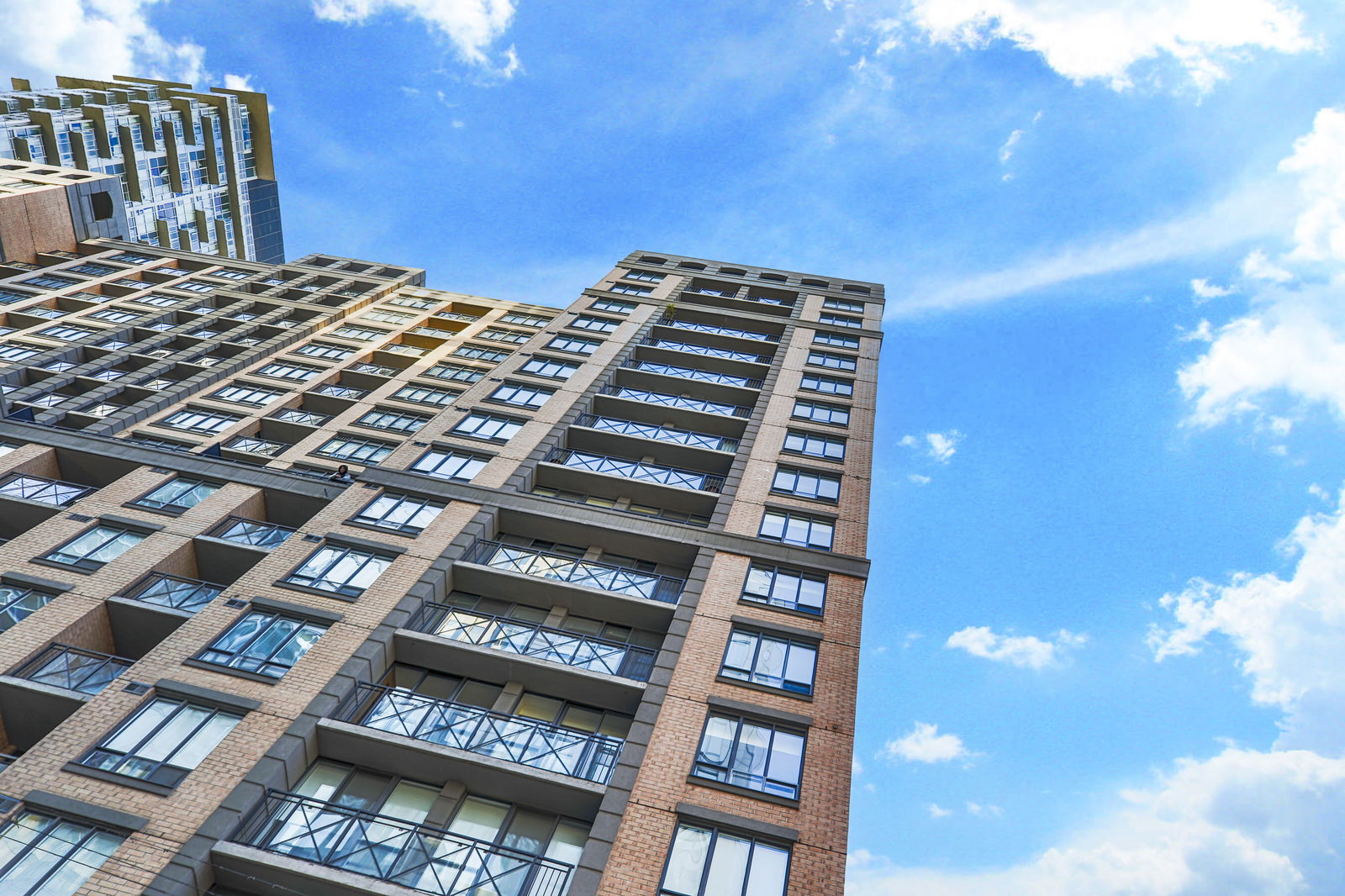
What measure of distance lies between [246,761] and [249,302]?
4155 centimetres

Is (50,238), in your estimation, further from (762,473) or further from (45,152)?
(762,473)

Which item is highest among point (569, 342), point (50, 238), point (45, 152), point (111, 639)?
point (45, 152)

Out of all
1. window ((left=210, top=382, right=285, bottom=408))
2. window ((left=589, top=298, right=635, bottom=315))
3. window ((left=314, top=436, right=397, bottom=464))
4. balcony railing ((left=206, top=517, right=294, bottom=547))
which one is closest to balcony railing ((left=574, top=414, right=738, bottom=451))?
window ((left=314, top=436, right=397, bottom=464))

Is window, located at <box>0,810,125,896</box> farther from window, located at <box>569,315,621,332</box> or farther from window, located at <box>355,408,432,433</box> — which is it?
window, located at <box>569,315,621,332</box>

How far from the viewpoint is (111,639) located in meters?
22.3

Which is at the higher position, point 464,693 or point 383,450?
point 383,450

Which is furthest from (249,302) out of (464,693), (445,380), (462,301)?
(464,693)

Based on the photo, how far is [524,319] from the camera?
5372 centimetres

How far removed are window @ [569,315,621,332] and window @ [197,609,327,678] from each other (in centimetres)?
2374

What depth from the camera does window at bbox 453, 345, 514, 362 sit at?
1834 inches

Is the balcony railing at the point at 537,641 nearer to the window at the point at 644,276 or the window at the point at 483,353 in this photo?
the window at the point at 483,353

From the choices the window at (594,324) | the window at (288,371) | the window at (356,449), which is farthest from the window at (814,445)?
the window at (288,371)

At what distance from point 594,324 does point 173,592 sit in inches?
962

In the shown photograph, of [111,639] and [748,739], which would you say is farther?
[111,639]
